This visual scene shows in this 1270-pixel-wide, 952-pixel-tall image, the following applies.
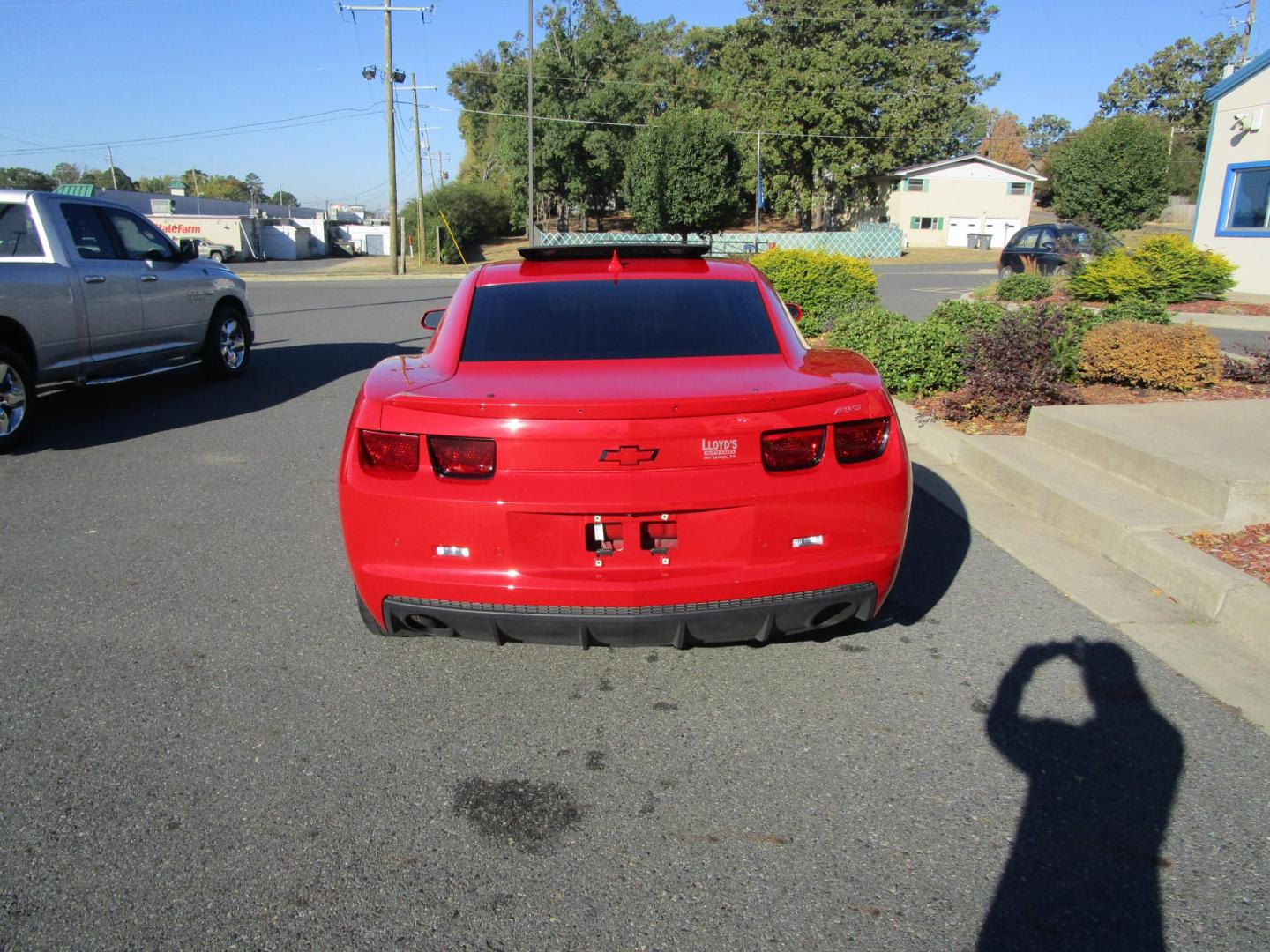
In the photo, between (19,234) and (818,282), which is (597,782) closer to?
(19,234)

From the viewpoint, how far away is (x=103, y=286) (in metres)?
8.00

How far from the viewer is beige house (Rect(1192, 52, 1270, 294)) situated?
59.2 ft

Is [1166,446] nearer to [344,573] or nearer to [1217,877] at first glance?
[1217,877]

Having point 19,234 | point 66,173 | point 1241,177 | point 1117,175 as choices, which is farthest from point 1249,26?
point 66,173

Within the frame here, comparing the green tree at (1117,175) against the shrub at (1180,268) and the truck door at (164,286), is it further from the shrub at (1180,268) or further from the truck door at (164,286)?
Result: the truck door at (164,286)

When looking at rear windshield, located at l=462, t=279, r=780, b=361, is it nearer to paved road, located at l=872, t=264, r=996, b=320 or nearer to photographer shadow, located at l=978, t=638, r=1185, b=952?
photographer shadow, located at l=978, t=638, r=1185, b=952

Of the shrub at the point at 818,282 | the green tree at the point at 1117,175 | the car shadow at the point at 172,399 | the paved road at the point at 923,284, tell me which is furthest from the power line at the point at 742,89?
the car shadow at the point at 172,399

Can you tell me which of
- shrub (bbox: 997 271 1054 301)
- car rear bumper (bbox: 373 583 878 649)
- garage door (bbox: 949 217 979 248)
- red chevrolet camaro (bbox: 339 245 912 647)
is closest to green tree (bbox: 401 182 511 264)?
garage door (bbox: 949 217 979 248)

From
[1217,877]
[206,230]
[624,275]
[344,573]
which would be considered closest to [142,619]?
[344,573]

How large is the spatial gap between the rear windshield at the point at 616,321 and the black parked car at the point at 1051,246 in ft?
56.9

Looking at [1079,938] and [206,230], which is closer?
[1079,938]

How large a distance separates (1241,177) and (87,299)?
20840 millimetres

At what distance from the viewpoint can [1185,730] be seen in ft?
10.3

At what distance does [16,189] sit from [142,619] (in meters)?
5.94
